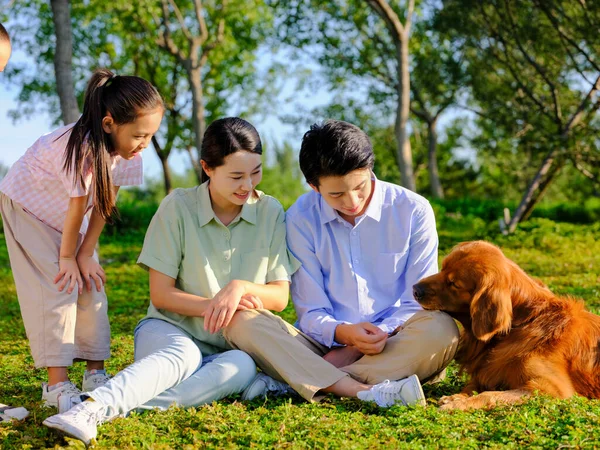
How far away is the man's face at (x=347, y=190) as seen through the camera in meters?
3.93

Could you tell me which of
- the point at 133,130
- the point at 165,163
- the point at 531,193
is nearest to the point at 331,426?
the point at 133,130

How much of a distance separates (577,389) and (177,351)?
2134 mm

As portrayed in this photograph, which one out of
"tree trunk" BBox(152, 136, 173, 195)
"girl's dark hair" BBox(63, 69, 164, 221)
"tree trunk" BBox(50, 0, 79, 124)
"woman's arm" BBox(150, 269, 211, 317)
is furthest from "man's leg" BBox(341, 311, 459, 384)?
"tree trunk" BBox(152, 136, 173, 195)

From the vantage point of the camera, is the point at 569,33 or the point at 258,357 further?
the point at 569,33

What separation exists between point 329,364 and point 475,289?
883mm

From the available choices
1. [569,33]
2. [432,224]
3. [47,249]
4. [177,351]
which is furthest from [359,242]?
[569,33]

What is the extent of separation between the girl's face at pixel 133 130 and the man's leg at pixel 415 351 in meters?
1.75

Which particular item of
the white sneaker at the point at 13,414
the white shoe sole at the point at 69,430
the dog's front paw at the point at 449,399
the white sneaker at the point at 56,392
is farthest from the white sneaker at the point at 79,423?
the dog's front paw at the point at 449,399

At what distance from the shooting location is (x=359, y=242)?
429 cm

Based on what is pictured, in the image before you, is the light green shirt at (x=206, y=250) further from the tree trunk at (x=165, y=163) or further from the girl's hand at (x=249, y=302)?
the tree trunk at (x=165, y=163)

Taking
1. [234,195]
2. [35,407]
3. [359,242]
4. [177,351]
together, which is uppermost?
[234,195]

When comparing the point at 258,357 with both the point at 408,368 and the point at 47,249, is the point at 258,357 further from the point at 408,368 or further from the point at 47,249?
the point at 47,249

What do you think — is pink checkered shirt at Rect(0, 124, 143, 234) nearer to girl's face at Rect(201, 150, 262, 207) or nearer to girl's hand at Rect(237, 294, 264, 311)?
girl's face at Rect(201, 150, 262, 207)

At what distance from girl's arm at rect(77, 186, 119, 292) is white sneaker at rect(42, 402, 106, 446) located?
109 cm
